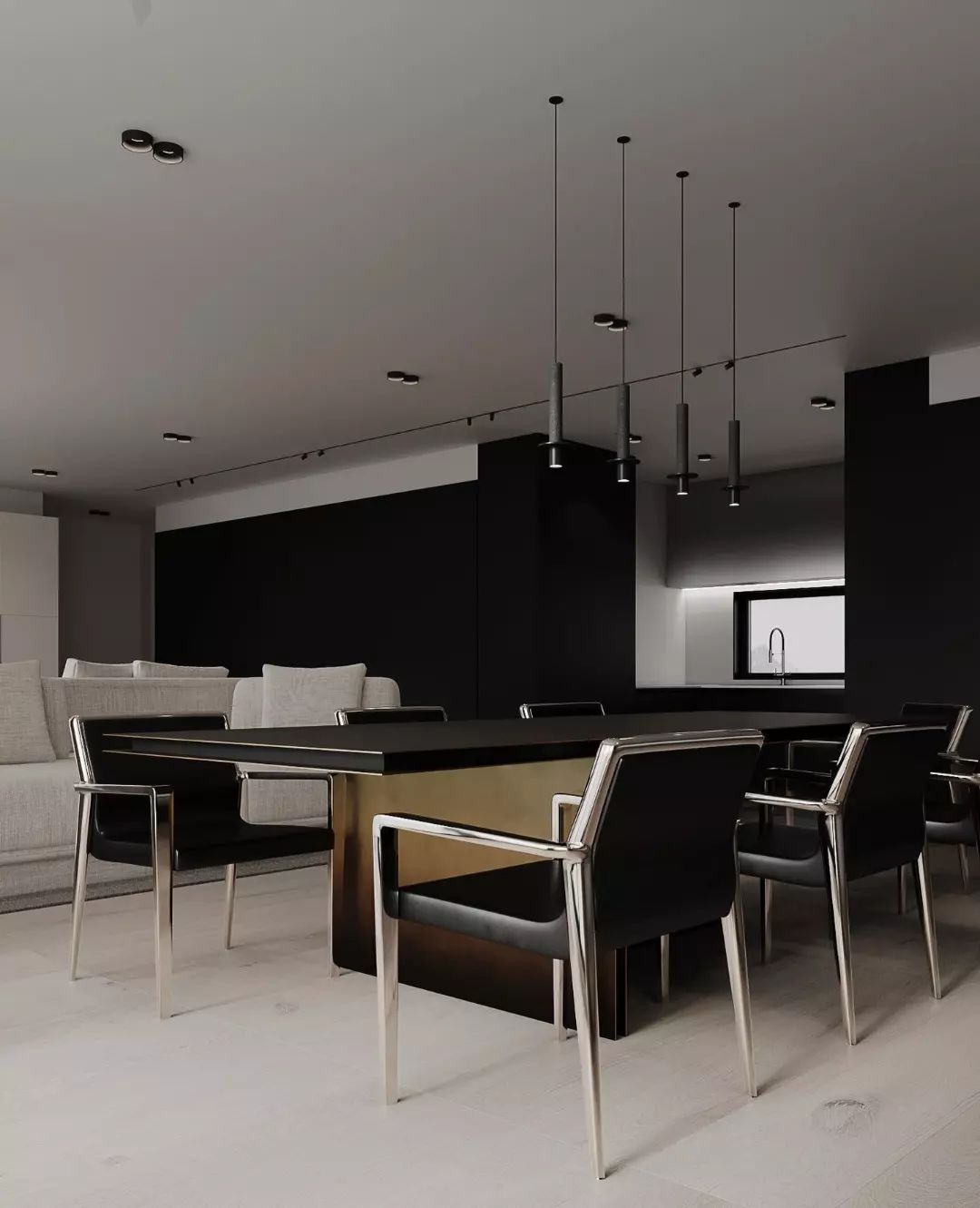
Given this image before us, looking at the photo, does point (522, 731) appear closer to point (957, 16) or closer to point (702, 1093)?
point (702, 1093)

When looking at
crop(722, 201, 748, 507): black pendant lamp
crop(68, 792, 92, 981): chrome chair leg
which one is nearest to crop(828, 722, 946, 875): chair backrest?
crop(722, 201, 748, 507): black pendant lamp

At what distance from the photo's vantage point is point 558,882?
242cm

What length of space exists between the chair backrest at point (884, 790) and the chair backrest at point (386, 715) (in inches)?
60.0

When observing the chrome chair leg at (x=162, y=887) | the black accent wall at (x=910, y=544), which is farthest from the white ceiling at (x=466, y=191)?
the chrome chair leg at (x=162, y=887)

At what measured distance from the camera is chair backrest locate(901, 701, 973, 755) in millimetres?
4033

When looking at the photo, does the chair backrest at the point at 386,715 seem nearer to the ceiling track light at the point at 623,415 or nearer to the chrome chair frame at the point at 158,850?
the chrome chair frame at the point at 158,850

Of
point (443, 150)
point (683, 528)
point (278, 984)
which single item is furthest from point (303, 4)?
point (683, 528)

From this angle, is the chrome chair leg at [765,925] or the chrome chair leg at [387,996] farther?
the chrome chair leg at [765,925]

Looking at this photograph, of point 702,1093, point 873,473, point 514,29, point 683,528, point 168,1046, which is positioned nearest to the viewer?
point 702,1093

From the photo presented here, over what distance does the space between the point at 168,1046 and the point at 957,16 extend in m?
3.49

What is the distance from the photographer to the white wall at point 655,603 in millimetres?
10305

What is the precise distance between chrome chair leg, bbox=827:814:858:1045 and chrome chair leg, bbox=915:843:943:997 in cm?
42

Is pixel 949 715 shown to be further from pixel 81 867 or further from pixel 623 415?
pixel 81 867

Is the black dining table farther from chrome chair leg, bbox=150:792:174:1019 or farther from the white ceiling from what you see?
the white ceiling
